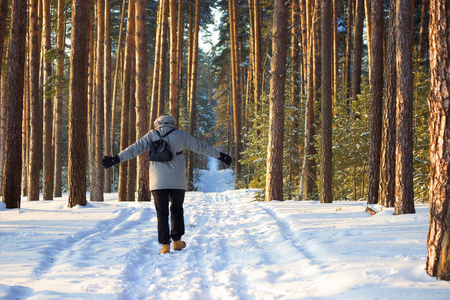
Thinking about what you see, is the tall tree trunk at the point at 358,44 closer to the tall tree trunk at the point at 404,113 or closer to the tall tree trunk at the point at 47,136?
the tall tree trunk at the point at 404,113

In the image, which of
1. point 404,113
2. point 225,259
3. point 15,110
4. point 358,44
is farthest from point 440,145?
point 358,44

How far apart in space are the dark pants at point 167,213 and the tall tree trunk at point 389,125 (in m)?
4.59

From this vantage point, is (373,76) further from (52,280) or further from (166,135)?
(52,280)

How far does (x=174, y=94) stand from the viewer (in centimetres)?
1934

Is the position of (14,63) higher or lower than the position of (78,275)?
higher

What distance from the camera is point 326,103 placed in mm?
11914

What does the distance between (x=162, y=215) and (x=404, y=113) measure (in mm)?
4561

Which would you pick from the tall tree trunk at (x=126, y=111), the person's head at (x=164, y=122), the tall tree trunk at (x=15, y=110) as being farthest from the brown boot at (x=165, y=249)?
the tall tree trunk at (x=126, y=111)

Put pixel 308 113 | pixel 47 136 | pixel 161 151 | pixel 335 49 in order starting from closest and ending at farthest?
pixel 161 151
pixel 47 136
pixel 308 113
pixel 335 49

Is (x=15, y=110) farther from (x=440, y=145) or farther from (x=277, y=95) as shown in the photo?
(x=440, y=145)

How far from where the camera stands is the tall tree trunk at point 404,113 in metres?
6.86

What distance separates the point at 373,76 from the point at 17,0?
339 inches

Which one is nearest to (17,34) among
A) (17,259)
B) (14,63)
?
(14,63)

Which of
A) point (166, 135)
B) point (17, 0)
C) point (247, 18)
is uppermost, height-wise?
point (247, 18)
